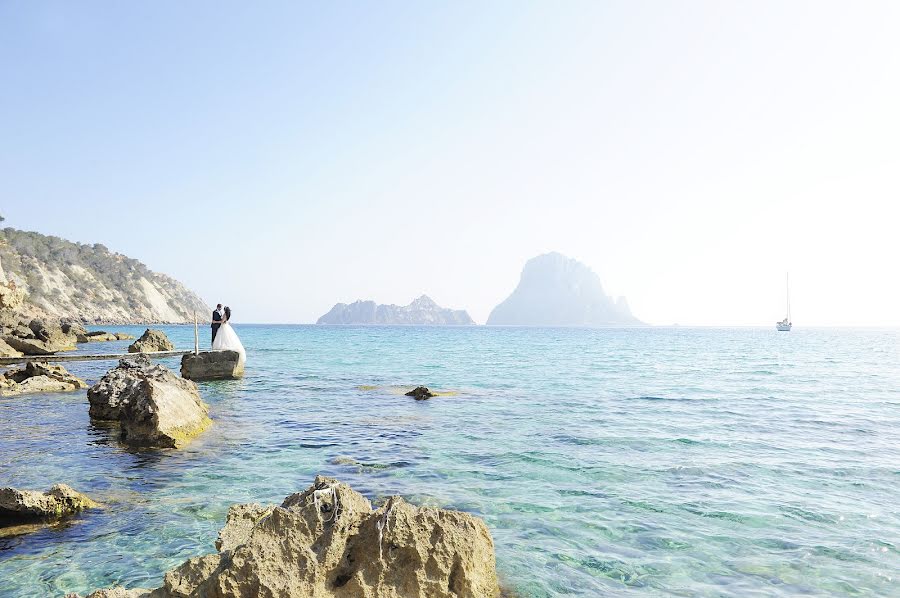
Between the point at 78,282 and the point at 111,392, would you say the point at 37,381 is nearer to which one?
the point at 111,392

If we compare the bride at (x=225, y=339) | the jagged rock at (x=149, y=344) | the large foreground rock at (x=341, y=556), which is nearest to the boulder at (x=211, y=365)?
the bride at (x=225, y=339)

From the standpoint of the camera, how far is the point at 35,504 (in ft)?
21.0

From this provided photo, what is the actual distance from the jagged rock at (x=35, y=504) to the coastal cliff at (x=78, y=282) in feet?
257

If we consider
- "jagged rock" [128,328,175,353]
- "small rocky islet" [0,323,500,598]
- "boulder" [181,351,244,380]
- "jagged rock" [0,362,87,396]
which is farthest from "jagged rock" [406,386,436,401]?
"jagged rock" [128,328,175,353]

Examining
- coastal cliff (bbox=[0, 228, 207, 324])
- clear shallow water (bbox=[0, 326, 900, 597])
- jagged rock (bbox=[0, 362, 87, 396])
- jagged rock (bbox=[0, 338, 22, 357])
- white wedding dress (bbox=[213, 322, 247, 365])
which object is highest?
coastal cliff (bbox=[0, 228, 207, 324])

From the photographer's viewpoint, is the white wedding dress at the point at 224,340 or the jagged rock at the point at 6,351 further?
the jagged rock at the point at 6,351

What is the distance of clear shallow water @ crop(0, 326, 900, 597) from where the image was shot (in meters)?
5.55

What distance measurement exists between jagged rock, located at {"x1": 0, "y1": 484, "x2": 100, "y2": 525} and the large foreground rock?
3415 mm

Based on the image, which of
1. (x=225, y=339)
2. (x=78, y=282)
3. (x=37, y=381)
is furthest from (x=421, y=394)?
(x=78, y=282)

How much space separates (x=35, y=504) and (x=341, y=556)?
4.59 metres

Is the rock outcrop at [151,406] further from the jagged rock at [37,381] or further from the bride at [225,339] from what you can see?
the bride at [225,339]

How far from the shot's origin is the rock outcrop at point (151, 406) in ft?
34.6

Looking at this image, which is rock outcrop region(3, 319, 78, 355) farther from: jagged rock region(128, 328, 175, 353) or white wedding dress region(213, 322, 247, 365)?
white wedding dress region(213, 322, 247, 365)

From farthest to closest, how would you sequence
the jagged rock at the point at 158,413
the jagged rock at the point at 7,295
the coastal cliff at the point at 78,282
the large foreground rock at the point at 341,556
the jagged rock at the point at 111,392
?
the coastal cliff at the point at 78,282 < the jagged rock at the point at 7,295 < the jagged rock at the point at 111,392 < the jagged rock at the point at 158,413 < the large foreground rock at the point at 341,556
